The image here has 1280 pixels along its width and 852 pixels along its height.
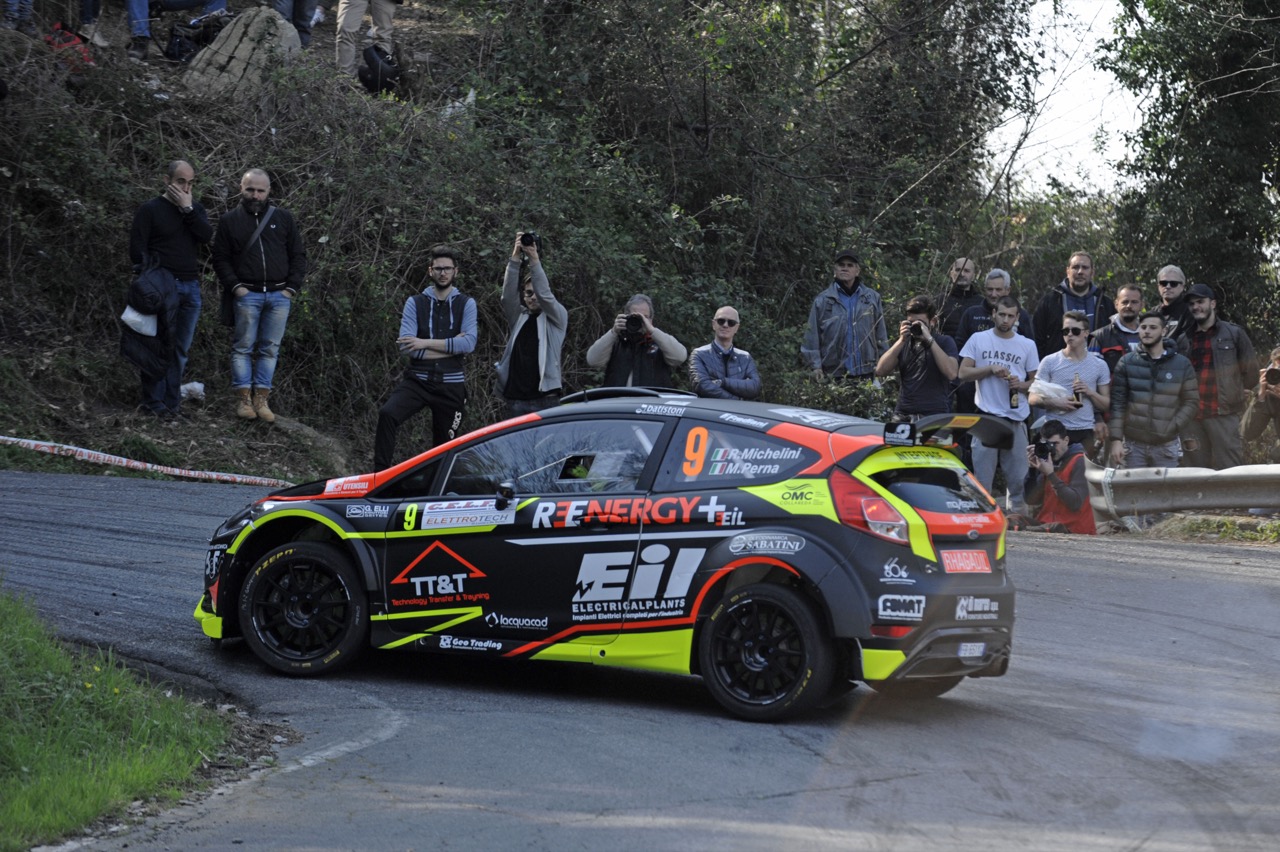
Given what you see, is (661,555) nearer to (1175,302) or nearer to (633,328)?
(633,328)

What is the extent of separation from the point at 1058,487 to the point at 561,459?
7.43 m

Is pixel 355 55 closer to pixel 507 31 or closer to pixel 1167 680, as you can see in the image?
pixel 507 31

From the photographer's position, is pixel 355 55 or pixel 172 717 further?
pixel 355 55

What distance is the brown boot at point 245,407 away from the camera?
1570cm

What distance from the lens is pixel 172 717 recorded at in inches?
272

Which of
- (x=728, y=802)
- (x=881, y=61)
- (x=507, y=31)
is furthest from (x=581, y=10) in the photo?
(x=728, y=802)

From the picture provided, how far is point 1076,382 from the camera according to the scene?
560 inches

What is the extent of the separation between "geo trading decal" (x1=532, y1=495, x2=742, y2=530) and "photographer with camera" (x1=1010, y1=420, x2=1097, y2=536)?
714 cm

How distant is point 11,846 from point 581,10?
17.6m

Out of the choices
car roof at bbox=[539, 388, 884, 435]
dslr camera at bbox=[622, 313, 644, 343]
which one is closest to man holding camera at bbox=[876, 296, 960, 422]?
dslr camera at bbox=[622, 313, 644, 343]

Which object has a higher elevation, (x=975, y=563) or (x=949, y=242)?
(x=949, y=242)

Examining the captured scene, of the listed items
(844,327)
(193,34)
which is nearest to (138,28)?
(193,34)

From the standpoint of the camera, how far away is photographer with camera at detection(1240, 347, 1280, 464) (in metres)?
15.1

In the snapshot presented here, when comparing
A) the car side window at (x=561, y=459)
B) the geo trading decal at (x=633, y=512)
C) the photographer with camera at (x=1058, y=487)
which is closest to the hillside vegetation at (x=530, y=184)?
the photographer with camera at (x=1058, y=487)
